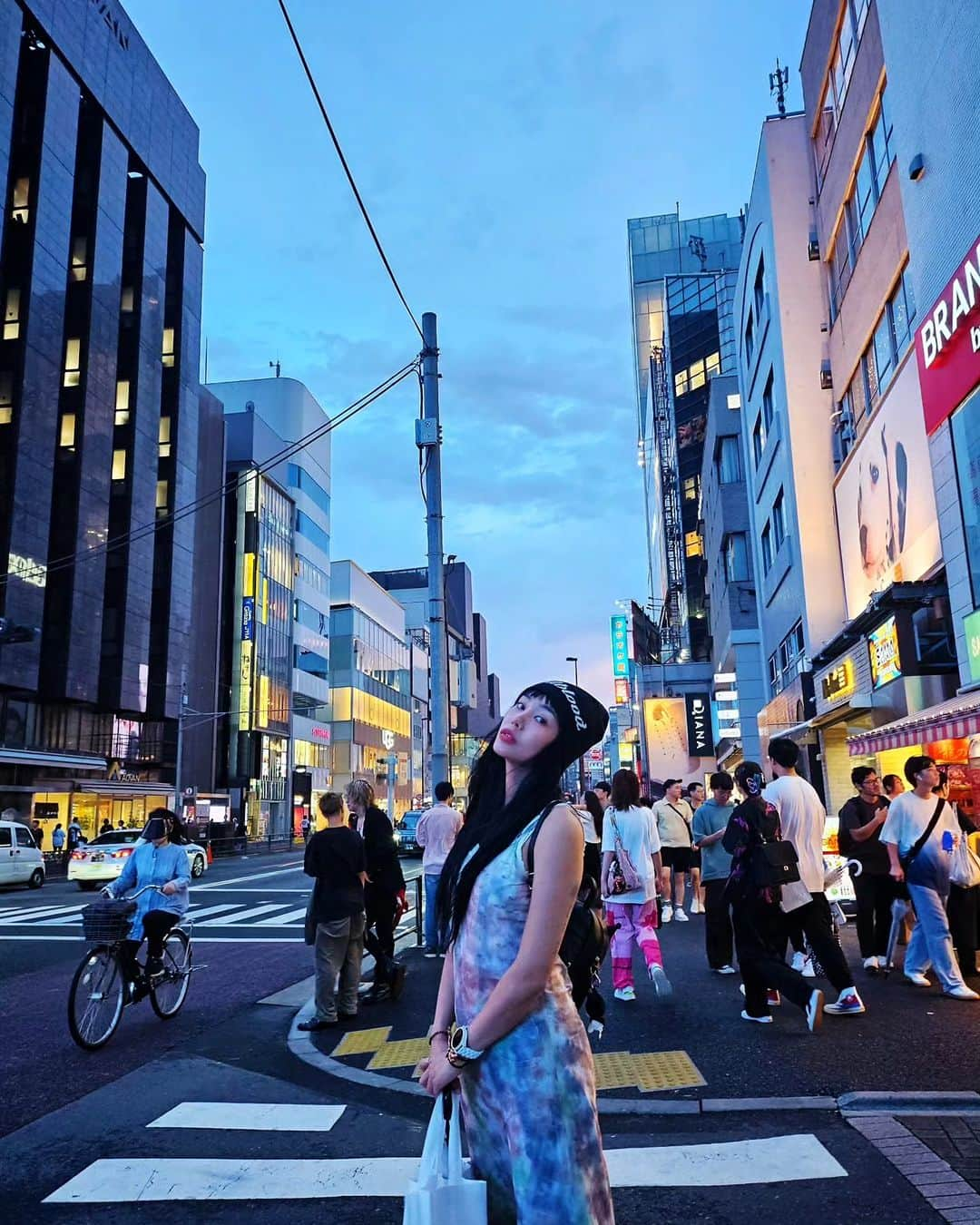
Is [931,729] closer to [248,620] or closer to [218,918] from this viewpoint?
[218,918]

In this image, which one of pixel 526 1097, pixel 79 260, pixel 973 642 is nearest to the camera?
pixel 526 1097

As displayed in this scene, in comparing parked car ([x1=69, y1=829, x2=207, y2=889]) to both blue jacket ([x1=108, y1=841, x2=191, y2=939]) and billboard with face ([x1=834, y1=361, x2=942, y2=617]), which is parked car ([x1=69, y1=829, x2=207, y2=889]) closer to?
blue jacket ([x1=108, y1=841, x2=191, y2=939])

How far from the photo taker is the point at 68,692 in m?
43.5

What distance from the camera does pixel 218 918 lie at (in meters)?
16.6

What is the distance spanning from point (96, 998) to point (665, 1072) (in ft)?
14.4

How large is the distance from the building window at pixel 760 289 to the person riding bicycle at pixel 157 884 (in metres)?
29.9

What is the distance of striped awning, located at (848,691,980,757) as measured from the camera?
1076cm

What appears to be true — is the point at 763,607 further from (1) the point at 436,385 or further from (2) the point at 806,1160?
(2) the point at 806,1160

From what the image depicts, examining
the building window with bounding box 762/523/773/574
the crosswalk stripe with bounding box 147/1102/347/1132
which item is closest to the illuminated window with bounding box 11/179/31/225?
the building window with bounding box 762/523/773/574

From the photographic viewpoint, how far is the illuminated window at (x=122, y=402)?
167 feet

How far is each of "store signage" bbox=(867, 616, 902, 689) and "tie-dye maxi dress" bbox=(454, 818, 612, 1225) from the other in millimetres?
16875

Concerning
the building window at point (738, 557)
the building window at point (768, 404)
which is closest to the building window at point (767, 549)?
the building window at point (768, 404)

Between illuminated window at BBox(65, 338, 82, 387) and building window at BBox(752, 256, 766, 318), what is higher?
illuminated window at BBox(65, 338, 82, 387)

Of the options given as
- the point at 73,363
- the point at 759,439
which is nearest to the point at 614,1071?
the point at 759,439
